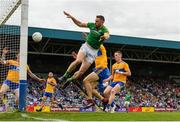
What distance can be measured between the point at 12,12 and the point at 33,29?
797 inches

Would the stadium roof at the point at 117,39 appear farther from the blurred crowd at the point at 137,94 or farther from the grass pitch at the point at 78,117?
the grass pitch at the point at 78,117

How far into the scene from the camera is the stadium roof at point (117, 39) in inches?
1378

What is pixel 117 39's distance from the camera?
38312 mm

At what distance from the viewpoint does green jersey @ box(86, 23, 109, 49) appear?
42.6 feet

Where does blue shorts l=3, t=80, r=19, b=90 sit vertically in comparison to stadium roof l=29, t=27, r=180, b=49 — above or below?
below

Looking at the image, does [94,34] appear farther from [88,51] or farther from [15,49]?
[15,49]

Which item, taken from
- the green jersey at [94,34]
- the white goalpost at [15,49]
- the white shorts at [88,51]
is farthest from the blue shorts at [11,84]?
the green jersey at [94,34]

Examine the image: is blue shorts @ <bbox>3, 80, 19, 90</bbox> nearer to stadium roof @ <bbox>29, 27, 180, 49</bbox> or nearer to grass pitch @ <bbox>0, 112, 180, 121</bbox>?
grass pitch @ <bbox>0, 112, 180, 121</bbox>

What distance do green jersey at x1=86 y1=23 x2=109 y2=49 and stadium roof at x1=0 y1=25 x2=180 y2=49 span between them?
21788mm

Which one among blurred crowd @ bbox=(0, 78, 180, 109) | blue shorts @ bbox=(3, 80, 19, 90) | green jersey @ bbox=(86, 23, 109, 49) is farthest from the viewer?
blurred crowd @ bbox=(0, 78, 180, 109)

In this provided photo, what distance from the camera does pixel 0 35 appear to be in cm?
1822

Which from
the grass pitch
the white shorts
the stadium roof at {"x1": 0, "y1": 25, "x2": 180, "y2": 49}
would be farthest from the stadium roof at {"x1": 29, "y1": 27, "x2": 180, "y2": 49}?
the grass pitch

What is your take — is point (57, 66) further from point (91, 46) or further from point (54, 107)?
point (91, 46)

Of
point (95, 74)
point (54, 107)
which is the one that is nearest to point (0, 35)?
point (95, 74)
